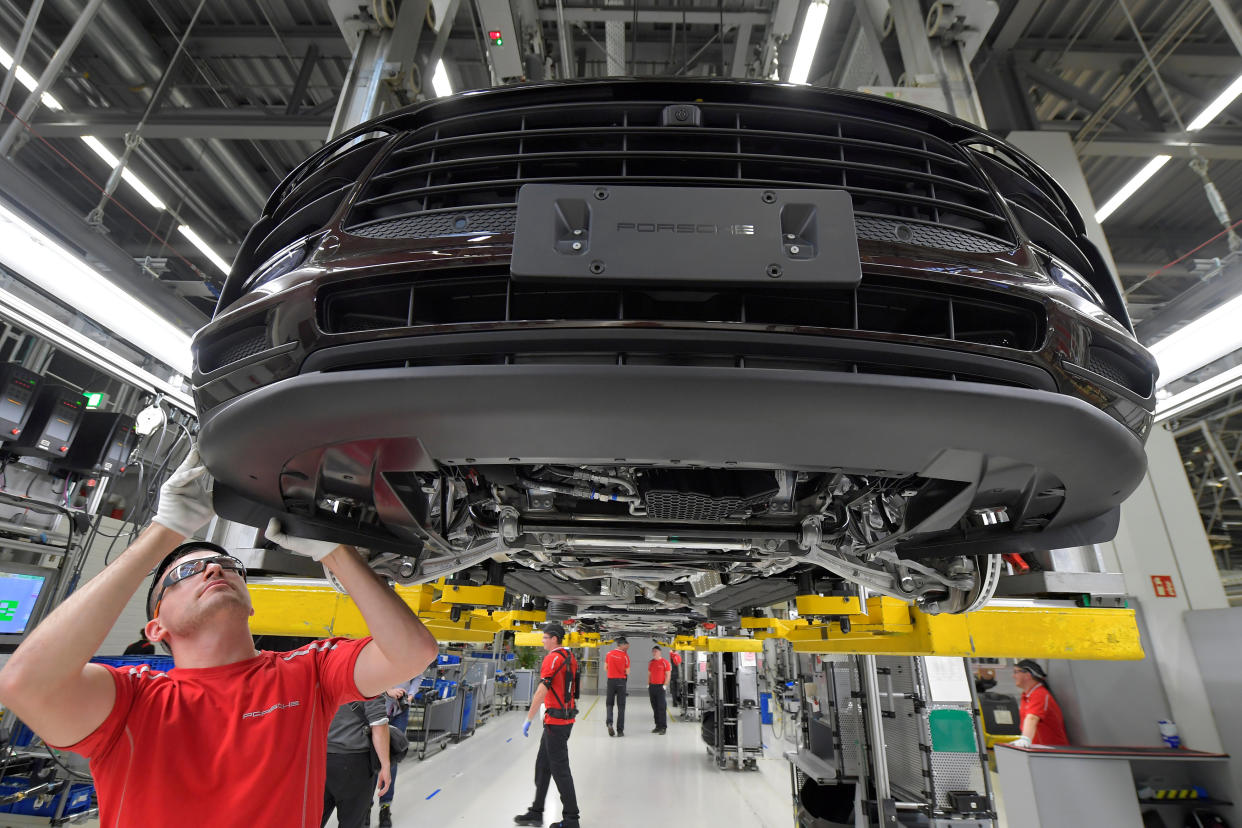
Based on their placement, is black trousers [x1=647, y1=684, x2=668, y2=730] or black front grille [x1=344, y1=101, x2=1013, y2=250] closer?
black front grille [x1=344, y1=101, x2=1013, y2=250]

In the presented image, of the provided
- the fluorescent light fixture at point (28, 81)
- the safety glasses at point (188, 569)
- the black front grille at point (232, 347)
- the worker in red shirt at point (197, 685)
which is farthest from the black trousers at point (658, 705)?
the black front grille at point (232, 347)

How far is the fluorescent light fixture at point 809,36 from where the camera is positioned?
3.75 metres

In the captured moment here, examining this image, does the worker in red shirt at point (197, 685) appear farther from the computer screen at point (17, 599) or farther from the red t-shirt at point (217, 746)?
the computer screen at point (17, 599)

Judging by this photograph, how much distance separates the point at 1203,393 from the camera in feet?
11.5

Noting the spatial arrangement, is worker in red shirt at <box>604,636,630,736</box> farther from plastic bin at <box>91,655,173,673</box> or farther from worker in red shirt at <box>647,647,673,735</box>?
plastic bin at <box>91,655,173,673</box>

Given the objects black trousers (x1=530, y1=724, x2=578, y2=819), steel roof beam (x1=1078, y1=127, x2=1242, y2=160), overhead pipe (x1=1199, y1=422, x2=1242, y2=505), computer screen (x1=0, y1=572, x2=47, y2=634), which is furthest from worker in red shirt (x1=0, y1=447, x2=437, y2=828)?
overhead pipe (x1=1199, y1=422, x2=1242, y2=505)

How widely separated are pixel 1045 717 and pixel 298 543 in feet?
21.3

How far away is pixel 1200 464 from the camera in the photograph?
11977 millimetres

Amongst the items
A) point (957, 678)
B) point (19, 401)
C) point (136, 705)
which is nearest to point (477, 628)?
point (136, 705)

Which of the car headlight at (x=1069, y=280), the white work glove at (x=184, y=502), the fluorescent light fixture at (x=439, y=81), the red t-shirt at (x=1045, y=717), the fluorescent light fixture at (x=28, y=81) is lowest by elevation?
the red t-shirt at (x=1045, y=717)

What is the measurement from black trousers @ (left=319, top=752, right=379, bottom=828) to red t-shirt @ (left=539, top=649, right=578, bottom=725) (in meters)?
2.04

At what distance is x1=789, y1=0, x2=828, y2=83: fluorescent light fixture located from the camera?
375 centimetres

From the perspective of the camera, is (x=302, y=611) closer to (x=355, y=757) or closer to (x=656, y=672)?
(x=355, y=757)

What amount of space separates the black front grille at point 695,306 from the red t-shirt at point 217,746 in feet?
3.48
